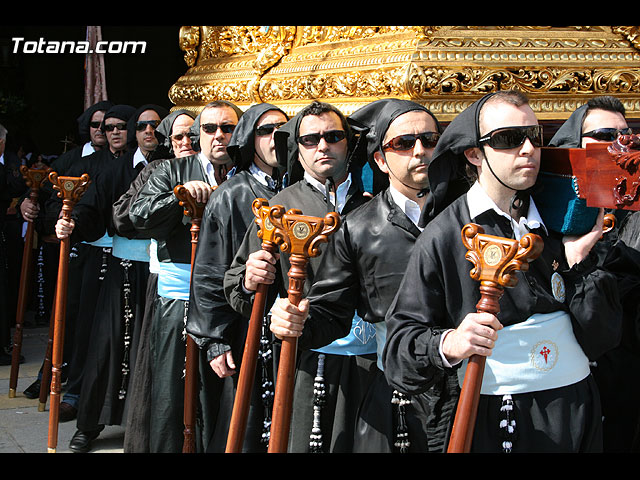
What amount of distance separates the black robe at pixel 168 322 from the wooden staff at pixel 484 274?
2.29m

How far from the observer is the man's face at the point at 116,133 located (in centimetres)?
654

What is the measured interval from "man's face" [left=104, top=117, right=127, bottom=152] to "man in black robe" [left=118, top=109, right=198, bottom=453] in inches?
25.7

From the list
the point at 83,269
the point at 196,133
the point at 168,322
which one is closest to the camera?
the point at 168,322

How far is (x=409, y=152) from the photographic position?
3162 millimetres

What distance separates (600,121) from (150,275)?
271cm

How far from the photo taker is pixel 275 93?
5.59m

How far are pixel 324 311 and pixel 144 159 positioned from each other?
3.37 m

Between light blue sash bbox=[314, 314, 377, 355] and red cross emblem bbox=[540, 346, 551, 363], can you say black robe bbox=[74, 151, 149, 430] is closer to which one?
light blue sash bbox=[314, 314, 377, 355]

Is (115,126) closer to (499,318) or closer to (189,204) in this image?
(189,204)

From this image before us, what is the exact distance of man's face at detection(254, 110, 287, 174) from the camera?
429 centimetres

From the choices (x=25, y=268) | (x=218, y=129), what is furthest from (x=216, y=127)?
(x=25, y=268)

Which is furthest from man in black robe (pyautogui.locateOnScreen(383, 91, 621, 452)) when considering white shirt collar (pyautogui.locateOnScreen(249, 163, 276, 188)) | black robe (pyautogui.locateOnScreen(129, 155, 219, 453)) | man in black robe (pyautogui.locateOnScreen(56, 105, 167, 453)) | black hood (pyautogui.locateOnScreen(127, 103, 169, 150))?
black hood (pyautogui.locateOnScreen(127, 103, 169, 150))

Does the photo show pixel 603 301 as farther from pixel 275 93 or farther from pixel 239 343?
pixel 275 93
